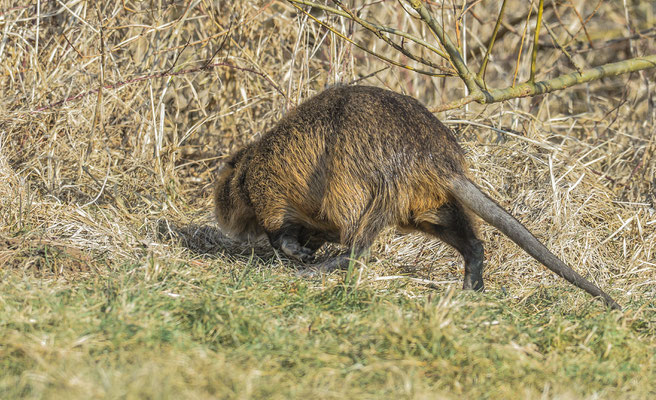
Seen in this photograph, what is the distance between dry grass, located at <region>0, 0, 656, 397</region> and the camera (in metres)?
3.48

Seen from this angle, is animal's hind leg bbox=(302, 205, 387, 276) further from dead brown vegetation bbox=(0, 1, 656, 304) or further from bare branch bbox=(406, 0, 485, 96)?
bare branch bbox=(406, 0, 485, 96)

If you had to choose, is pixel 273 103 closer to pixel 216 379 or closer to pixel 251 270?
pixel 251 270

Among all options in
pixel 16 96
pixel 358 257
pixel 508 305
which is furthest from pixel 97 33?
pixel 508 305

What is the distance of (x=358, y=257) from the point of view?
3359 mm

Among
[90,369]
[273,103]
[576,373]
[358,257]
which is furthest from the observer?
[273,103]

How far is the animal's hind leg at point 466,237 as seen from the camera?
3506mm

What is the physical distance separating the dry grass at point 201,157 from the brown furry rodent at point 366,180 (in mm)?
215

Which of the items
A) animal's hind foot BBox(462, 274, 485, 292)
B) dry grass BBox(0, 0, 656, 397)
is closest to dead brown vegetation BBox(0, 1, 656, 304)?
dry grass BBox(0, 0, 656, 397)

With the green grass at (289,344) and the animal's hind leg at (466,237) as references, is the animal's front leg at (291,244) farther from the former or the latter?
the green grass at (289,344)

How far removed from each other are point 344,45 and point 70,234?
86.8 inches

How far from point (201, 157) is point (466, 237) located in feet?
8.11

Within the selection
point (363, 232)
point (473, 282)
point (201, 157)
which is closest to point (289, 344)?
point (363, 232)

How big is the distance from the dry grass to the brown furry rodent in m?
0.21

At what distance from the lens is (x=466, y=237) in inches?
140
